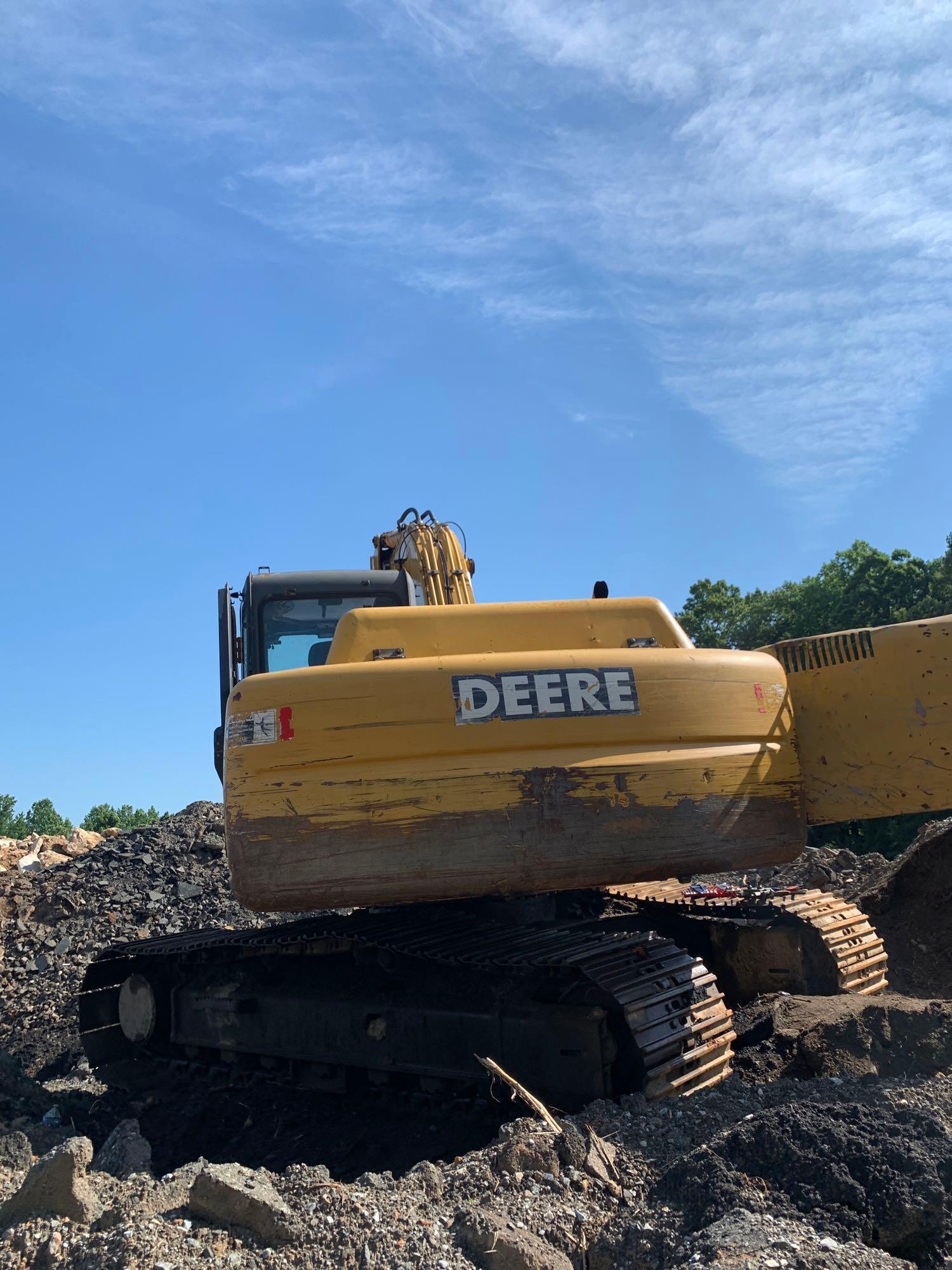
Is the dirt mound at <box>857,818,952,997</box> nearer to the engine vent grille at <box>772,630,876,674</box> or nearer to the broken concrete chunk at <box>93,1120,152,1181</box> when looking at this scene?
the engine vent grille at <box>772,630,876,674</box>

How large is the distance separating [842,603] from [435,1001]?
2521 centimetres

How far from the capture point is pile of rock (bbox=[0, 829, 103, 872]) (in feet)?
51.8

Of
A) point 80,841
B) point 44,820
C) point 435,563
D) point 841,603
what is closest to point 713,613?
point 841,603

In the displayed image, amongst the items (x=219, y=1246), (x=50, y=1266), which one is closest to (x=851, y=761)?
(x=219, y=1246)

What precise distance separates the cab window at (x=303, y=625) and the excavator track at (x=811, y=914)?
7.98ft

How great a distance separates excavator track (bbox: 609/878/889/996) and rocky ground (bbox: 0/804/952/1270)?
Result: 0.59m

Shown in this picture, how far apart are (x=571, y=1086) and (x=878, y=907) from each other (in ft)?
18.1

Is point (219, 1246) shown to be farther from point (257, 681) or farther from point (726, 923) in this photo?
point (726, 923)

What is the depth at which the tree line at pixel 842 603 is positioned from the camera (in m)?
26.6

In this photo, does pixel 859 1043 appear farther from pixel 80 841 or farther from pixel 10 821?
pixel 10 821

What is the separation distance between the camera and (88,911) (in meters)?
11.0

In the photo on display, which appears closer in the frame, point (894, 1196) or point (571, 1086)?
point (894, 1196)

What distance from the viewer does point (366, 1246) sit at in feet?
10.8

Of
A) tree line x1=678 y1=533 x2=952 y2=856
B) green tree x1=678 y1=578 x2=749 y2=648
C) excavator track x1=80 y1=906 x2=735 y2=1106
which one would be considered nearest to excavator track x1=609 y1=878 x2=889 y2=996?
excavator track x1=80 y1=906 x2=735 y2=1106
